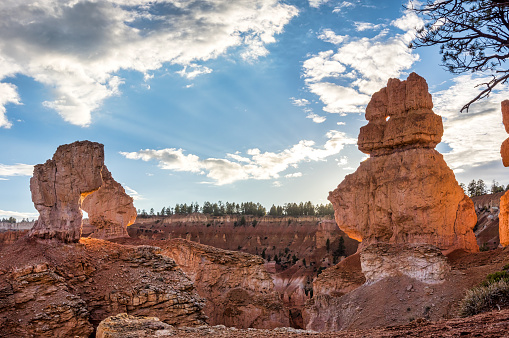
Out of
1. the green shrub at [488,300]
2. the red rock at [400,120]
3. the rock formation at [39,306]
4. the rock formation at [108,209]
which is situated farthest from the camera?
the rock formation at [108,209]

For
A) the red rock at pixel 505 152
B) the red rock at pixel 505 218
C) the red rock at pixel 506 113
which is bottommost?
the red rock at pixel 505 218

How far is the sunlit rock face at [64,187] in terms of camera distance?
17719 mm

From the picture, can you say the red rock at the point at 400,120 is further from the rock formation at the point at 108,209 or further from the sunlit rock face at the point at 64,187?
the sunlit rock face at the point at 64,187

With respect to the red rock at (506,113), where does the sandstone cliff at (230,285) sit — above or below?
below

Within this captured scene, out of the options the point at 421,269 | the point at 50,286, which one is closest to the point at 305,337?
the point at 50,286

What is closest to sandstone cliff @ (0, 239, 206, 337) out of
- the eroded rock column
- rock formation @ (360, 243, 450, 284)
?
rock formation @ (360, 243, 450, 284)

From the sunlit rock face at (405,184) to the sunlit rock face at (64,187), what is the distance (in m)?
20.3

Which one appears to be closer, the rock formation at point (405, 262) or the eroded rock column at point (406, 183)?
the rock formation at point (405, 262)

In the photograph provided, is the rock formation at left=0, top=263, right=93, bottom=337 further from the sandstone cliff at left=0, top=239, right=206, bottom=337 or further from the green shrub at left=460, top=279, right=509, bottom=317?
the green shrub at left=460, top=279, right=509, bottom=317

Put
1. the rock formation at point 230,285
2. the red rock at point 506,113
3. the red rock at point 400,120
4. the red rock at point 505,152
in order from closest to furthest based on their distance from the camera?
the red rock at point 506,113 → the rock formation at point 230,285 → the red rock at point 505,152 → the red rock at point 400,120

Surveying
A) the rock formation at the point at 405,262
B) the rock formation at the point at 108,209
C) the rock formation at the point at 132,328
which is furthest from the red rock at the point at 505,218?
the rock formation at the point at 108,209

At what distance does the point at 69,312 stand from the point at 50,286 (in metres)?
1.36

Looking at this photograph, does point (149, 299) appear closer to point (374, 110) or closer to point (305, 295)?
point (374, 110)

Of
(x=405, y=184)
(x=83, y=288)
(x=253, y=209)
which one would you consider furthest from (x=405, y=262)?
(x=253, y=209)
